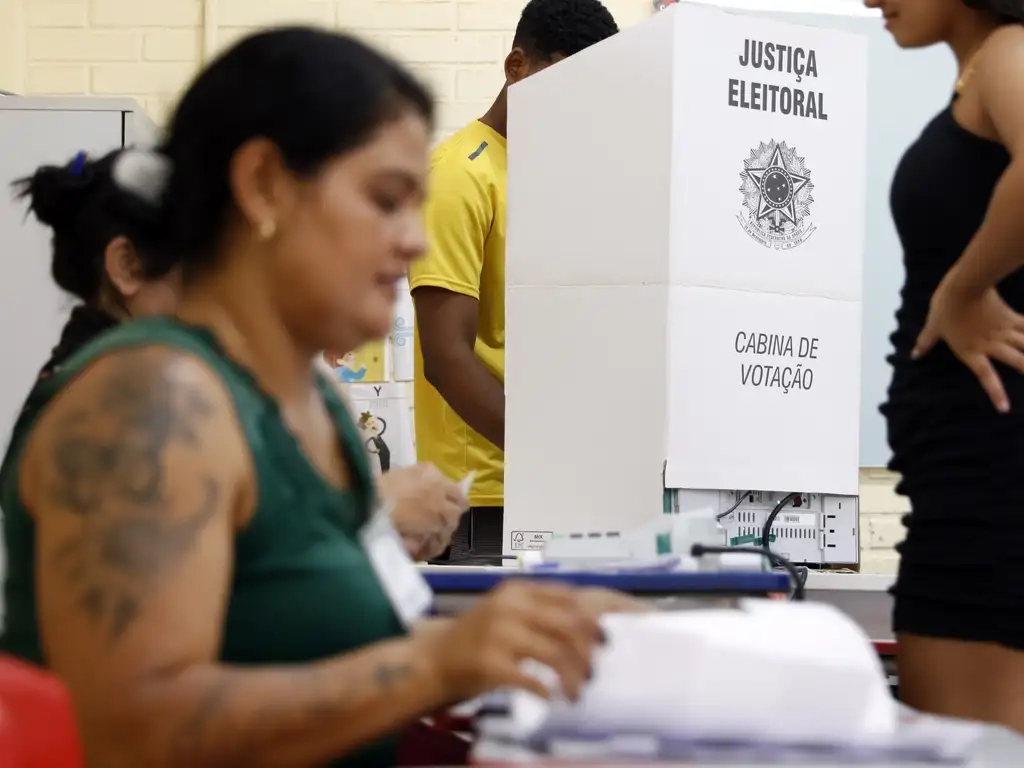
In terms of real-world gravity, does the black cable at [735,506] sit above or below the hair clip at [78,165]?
below

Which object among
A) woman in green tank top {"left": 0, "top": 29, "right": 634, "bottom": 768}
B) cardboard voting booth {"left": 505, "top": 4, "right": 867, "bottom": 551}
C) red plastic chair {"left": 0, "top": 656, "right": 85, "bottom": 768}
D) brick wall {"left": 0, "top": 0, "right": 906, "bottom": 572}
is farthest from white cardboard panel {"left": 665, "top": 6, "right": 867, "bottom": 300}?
brick wall {"left": 0, "top": 0, "right": 906, "bottom": 572}

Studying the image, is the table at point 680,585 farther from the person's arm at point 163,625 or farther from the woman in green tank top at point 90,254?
the person's arm at point 163,625

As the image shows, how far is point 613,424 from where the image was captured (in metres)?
1.98

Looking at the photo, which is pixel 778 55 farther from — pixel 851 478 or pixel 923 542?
pixel 923 542

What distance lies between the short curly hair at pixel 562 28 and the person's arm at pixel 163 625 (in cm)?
178

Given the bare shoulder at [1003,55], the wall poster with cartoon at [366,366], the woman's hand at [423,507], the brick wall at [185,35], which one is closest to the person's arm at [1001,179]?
the bare shoulder at [1003,55]

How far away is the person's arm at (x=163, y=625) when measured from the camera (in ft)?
2.34

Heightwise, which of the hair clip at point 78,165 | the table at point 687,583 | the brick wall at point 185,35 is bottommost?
the table at point 687,583

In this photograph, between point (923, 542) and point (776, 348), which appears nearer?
point (923, 542)

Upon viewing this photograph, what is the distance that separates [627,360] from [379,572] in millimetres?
1112

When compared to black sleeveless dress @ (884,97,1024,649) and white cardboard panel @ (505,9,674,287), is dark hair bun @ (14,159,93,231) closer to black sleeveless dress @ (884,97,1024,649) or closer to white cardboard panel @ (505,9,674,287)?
white cardboard panel @ (505,9,674,287)

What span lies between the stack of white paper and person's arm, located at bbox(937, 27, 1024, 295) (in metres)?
0.59

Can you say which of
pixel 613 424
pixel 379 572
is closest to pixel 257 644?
pixel 379 572

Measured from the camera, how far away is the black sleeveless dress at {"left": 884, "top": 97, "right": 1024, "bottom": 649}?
1.20 meters
